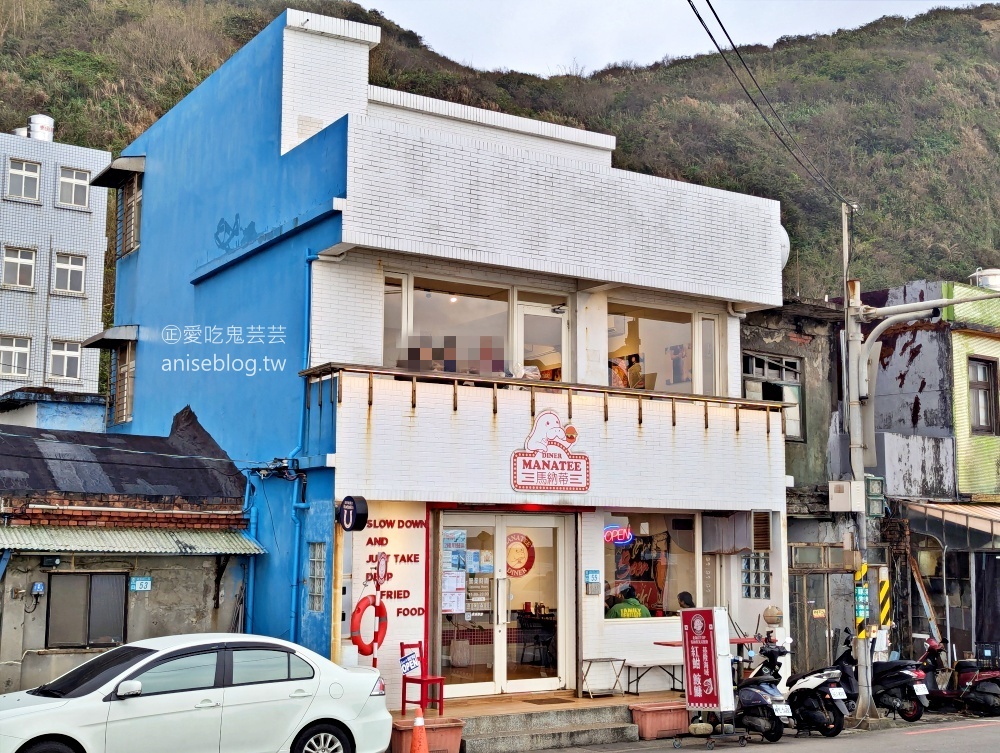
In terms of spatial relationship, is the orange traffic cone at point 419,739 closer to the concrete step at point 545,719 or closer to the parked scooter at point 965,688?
the concrete step at point 545,719

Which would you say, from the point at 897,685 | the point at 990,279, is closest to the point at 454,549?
the point at 897,685

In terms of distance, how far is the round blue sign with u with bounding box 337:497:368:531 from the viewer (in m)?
13.8

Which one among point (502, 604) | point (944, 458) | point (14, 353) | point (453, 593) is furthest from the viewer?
point (14, 353)

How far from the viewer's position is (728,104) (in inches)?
3406

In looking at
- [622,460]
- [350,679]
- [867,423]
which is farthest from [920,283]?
[350,679]

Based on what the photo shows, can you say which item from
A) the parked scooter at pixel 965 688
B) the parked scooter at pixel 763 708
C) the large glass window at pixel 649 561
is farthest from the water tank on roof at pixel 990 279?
the parked scooter at pixel 763 708

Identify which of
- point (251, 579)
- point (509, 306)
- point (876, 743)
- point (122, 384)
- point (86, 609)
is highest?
point (509, 306)

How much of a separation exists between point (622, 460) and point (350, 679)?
5.96 metres

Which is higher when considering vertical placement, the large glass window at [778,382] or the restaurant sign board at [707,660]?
the large glass window at [778,382]

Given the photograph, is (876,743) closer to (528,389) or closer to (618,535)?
(618,535)

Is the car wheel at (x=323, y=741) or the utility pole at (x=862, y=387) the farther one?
the utility pole at (x=862, y=387)

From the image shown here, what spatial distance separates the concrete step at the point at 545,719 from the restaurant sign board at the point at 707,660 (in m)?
1.12

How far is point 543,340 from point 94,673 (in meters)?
8.34

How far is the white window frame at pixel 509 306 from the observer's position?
53.4ft
